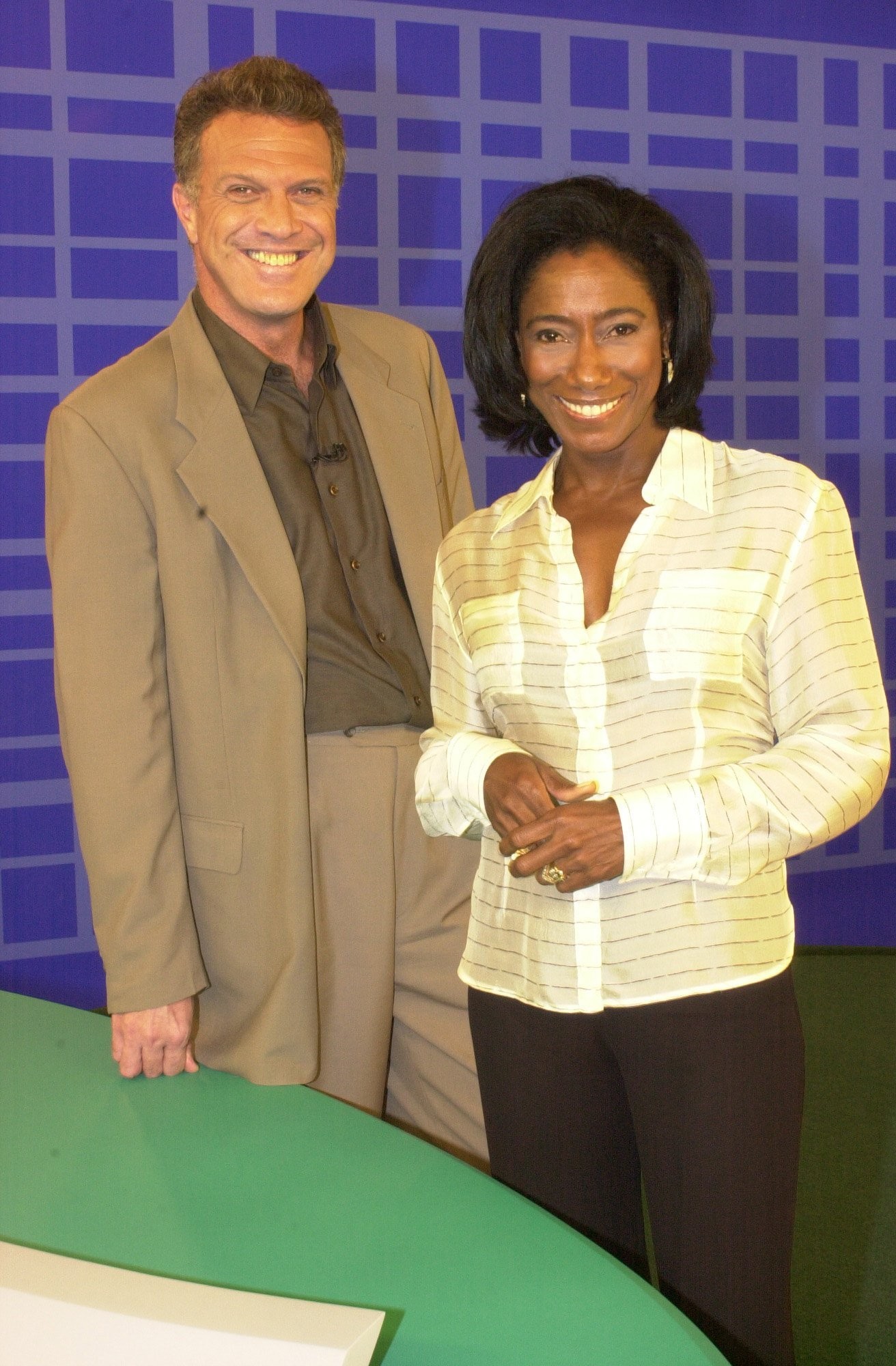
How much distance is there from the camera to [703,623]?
4.37 ft

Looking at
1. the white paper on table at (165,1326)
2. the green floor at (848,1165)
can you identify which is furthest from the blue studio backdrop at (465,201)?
the white paper on table at (165,1326)

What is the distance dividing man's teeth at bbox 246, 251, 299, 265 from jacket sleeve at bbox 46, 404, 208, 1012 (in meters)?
0.34

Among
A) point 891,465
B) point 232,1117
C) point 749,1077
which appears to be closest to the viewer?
point 749,1077

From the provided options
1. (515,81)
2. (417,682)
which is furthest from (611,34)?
(417,682)

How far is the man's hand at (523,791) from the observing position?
4.44ft

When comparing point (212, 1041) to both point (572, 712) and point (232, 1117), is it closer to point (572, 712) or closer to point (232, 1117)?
point (232, 1117)

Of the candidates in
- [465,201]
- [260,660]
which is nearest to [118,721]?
[260,660]

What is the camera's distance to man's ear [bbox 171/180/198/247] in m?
1.96

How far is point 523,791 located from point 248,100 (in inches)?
43.4

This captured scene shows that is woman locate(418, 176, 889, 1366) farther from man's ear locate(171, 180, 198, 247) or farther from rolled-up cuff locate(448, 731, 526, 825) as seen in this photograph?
man's ear locate(171, 180, 198, 247)

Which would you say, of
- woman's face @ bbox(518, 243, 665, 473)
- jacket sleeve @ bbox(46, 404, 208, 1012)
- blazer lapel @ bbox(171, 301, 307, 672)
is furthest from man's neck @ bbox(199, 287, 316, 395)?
woman's face @ bbox(518, 243, 665, 473)

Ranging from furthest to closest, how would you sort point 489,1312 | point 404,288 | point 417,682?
point 404,288 → point 417,682 → point 489,1312

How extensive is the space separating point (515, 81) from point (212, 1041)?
3230 millimetres

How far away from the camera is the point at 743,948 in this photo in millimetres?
1334
